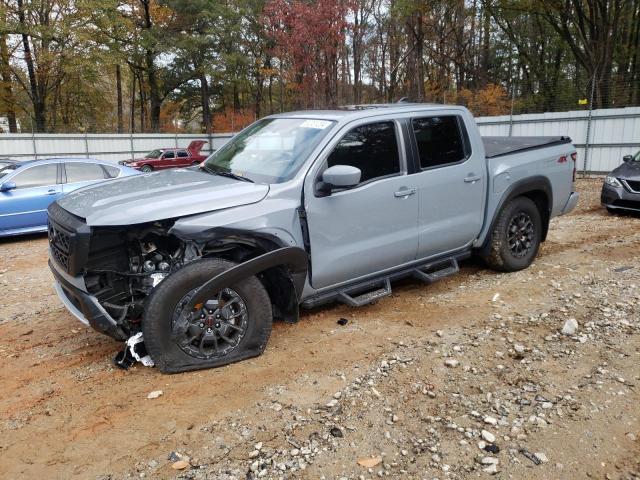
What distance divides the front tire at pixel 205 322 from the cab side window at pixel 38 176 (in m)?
7.09

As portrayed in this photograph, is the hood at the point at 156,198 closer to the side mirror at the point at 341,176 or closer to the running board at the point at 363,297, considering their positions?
the side mirror at the point at 341,176

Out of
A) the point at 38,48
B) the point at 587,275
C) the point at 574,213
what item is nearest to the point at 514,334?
the point at 587,275

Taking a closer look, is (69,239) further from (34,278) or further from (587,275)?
(587,275)

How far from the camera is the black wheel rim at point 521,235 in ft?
18.4

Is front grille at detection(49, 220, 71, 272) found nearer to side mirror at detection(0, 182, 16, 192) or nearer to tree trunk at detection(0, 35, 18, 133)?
side mirror at detection(0, 182, 16, 192)

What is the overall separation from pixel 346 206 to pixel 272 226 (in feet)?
2.30

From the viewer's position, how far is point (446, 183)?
15.4 ft

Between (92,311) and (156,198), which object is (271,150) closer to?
(156,198)

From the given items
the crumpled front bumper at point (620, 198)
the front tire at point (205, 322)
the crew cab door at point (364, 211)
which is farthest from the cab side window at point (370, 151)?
the crumpled front bumper at point (620, 198)

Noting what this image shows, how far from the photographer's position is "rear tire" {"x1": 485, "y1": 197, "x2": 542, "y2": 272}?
5.42 m

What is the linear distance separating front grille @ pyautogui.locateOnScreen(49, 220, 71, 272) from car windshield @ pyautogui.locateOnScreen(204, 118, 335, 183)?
54.5 inches

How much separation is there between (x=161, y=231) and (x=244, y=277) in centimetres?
65

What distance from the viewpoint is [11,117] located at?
96.5ft

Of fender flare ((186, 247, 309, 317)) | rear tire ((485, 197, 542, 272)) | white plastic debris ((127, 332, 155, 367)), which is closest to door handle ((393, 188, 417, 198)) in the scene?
fender flare ((186, 247, 309, 317))
